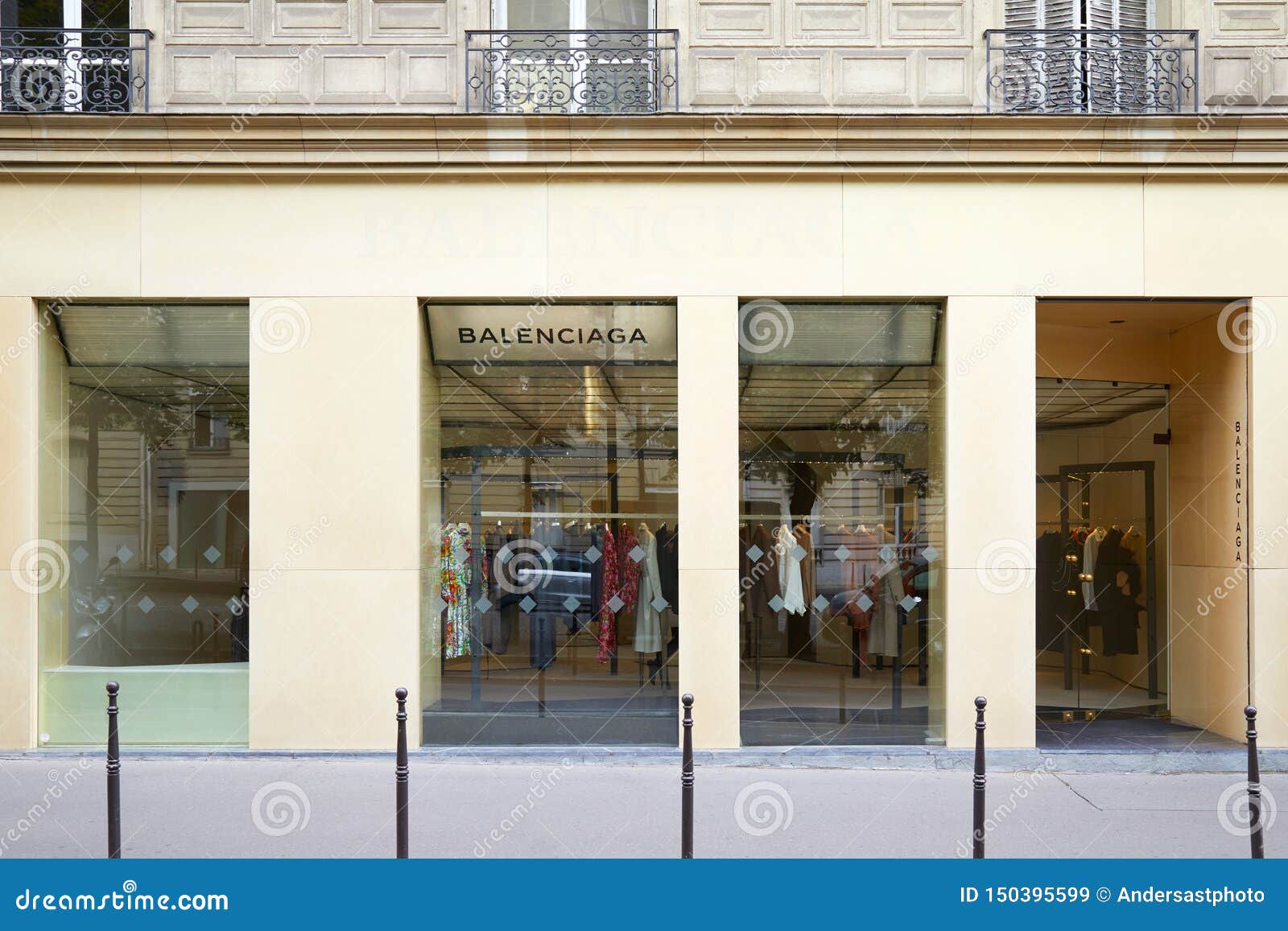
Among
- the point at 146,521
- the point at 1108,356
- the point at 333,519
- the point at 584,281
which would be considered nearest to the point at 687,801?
the point at 333,519

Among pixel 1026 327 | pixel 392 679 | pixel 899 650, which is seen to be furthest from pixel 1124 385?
pixel 392 679

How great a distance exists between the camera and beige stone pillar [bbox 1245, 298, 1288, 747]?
10305 millimetres

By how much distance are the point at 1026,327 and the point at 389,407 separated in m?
5.81

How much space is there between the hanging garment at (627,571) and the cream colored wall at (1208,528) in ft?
18.3

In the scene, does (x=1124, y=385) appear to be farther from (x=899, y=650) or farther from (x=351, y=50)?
(x=351, y=50)

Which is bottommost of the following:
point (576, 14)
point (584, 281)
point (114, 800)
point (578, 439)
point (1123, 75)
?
point (114, 800)

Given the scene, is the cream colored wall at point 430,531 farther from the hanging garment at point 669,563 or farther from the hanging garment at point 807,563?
the hanging garment at point 807,563

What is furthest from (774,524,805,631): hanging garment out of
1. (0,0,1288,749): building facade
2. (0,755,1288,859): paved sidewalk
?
(0,755,1288,859): paved sidewalk

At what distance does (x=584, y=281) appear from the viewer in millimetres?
10406

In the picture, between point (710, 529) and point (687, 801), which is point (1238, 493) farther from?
point (687, 801)

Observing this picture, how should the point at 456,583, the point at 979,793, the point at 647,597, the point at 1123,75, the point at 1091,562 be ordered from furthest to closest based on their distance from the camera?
the point at 1091,562, the point at 456,583, the point at 647,597, the point at 1123,75, the point at 979,793

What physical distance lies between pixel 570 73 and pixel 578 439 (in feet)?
11.0

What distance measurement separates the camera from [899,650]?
10.8 m

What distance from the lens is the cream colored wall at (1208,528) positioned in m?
10.7
